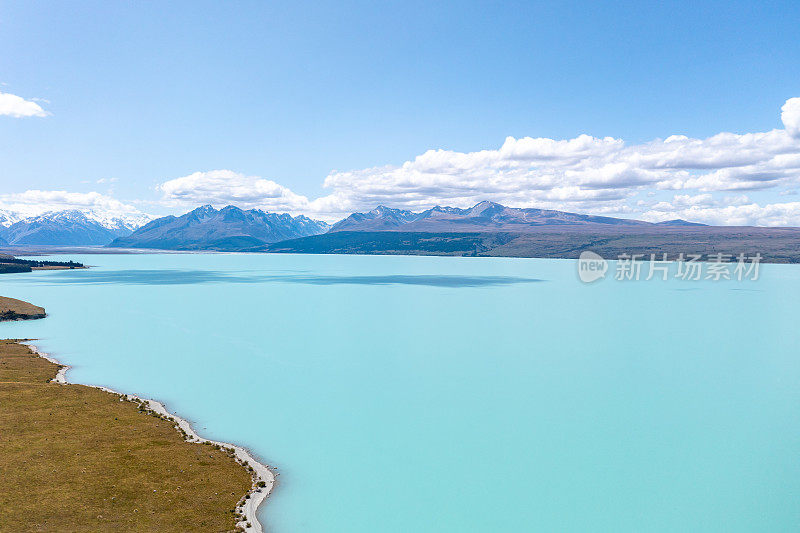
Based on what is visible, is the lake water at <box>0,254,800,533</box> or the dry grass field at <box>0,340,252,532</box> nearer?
the dry grass field at <box>0,340,252,532</box>

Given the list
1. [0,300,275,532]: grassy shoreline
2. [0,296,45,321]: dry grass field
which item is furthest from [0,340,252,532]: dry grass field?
[0,296,45,321]: dry grass field

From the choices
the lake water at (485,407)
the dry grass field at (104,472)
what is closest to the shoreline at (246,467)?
the dry grass field at (104,472)

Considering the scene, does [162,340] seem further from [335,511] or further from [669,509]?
[669,509]

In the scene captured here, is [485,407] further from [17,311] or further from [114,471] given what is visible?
[17,311]

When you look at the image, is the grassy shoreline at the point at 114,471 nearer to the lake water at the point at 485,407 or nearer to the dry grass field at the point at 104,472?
the dry grass field at the point at 104,472

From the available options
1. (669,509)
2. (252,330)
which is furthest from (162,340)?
(669,509)

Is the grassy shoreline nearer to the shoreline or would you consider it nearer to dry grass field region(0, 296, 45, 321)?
the shoreline

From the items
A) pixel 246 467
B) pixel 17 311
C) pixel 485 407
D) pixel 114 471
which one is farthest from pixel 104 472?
pixel 17 311
